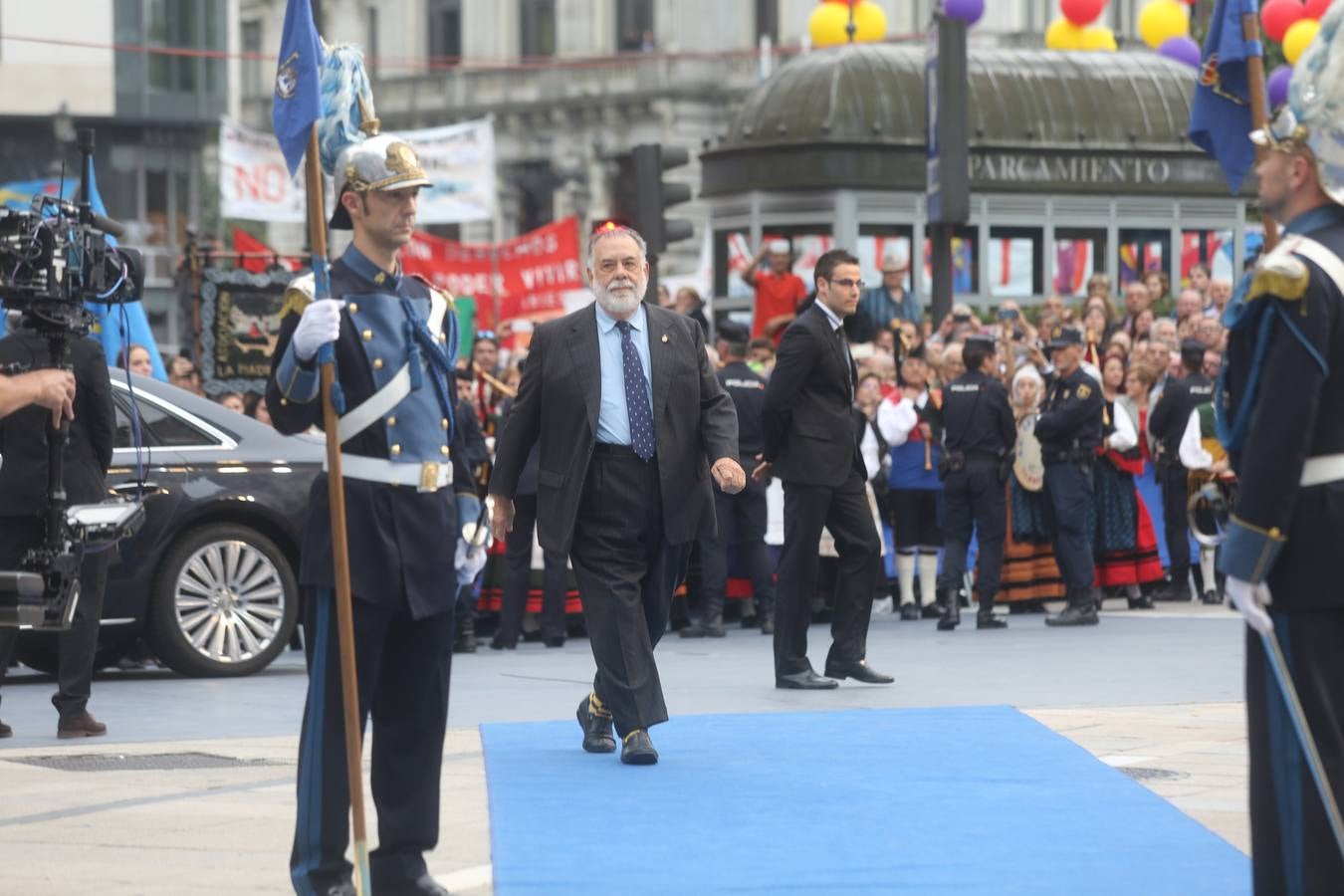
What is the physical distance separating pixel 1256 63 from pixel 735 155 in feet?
67.2

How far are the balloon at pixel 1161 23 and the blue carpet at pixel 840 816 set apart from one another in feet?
71.5

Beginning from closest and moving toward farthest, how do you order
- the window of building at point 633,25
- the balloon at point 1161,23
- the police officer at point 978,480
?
the police officer at point 978,480 → the balloon at point 1161,23 → the window of building at point 633,25

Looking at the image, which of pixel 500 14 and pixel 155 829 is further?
pixel 500 14

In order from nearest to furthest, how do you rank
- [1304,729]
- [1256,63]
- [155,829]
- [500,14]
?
1. [1304,729]
2. [1256,63]
3. [155,829]
4. [500,14]

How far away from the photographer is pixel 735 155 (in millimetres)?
27031

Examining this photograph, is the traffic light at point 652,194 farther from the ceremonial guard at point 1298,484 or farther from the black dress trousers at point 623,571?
the ceremonial guard at point 1298,484

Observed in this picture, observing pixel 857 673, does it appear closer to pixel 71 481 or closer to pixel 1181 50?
pixel 71 481

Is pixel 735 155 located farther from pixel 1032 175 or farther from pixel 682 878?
pixel 682 878

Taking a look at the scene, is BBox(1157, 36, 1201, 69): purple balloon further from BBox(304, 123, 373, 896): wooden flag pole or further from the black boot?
BBox(304, 123, 373, 896): wooden flag pole

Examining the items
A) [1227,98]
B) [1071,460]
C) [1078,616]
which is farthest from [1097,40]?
[1227,98]

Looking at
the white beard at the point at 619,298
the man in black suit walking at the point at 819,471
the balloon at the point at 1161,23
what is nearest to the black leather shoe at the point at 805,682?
the man in black suit walking at the point at 819,471

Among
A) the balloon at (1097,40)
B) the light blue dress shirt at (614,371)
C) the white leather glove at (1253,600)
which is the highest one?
the balloon at (1097,40)

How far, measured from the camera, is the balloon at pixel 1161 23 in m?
31.2

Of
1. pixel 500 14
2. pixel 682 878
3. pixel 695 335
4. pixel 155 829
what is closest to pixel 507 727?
pixel 695 335
